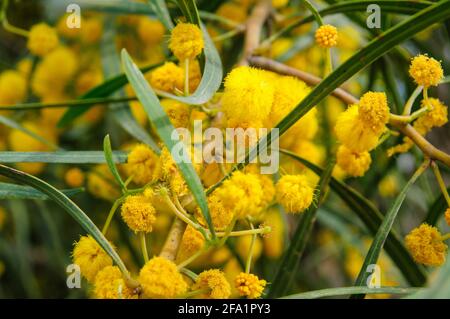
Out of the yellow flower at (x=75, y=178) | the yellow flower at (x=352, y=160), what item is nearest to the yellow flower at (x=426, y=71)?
the yellow flower at (x=352, y=160)

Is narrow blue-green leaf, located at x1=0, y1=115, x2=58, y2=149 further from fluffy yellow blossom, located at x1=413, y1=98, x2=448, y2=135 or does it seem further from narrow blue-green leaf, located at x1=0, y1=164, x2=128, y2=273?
fluffy yellow blossom, located at x1=413, y1=98, x2=448, y2=135

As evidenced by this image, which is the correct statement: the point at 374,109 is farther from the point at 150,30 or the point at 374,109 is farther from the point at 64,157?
the point at 150,30

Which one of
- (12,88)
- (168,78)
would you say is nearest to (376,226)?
(168,78)

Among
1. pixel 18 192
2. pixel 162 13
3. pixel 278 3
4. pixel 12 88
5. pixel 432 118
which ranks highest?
pixel 278 3

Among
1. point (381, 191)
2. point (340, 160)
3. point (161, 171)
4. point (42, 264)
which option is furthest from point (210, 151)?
point (42, 264)

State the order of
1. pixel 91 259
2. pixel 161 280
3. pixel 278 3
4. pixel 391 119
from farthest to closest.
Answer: pixel 278 3 → pixel 391 119 → pixel 91 259 → pixel 161 280

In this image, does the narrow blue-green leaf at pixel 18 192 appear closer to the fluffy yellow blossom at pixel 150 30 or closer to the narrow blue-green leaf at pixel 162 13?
the narrow blue-green leaf at pixel 162 13
